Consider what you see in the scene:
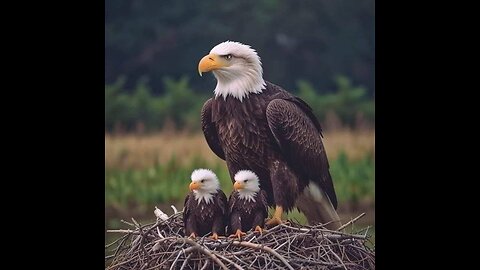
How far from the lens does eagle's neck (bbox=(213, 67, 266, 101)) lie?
5172 mm

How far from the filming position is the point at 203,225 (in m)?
5.17

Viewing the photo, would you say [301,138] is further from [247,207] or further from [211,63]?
[211,63]

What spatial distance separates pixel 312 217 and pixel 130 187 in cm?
96

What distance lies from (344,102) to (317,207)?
593 mm

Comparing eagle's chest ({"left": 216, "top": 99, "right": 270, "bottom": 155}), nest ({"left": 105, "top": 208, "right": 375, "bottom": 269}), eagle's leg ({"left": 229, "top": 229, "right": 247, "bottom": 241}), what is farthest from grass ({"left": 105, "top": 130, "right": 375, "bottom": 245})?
eagle's leg ({"left": 229, "top": 229, "right": 247, "bottom": 241})

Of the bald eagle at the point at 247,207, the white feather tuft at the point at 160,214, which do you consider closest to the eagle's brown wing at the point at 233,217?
the bald eagle at the point at 247,207

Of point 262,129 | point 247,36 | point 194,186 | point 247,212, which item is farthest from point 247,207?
point 247,36

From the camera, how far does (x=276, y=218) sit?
204 inches

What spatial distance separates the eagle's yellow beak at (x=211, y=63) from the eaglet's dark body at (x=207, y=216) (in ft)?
1.98

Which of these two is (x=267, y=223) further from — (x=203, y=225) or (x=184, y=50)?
(x=184, y=50)

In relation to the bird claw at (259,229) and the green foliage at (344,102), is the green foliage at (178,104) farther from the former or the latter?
the bird claw at (259,229)

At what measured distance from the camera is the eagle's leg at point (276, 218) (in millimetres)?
5188

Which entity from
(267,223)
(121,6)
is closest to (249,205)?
(267,223)

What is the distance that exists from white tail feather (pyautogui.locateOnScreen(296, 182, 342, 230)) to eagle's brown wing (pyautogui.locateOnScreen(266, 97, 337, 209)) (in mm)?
30
